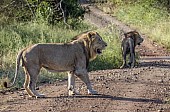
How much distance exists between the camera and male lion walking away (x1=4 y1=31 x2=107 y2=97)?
1063 centimetres

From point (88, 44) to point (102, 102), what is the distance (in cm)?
158

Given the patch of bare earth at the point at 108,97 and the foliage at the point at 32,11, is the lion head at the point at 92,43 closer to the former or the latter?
the patch of bare earth at the point at 108,97

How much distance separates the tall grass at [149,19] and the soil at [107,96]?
10.1 m

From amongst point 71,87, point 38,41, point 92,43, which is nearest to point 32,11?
point 38,41

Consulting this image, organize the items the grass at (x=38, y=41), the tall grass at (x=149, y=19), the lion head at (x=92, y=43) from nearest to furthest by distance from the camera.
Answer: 1. the lion head at (x=92, y=43)
2. the grass at (x=38, y=41)
3. the tall grass at (x=149, y=19)

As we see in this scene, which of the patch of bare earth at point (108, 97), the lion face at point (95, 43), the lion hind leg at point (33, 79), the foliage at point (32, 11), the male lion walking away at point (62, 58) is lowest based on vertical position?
the patch of bare earth at point (108, 97)

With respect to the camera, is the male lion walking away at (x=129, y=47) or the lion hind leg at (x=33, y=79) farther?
the male lion walking away at (x=129, y=47)

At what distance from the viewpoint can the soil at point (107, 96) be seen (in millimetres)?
9609

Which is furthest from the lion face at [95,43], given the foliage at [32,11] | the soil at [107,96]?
the foliage at [32,11]

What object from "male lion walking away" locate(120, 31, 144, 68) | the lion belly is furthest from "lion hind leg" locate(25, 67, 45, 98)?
"male lion walking away" locate(120, 31, 144, 68)

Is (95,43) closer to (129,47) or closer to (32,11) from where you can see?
(129,47)

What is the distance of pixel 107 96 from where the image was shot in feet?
35.0

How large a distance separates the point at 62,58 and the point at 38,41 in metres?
6.35

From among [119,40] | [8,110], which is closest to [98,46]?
[8,110]
